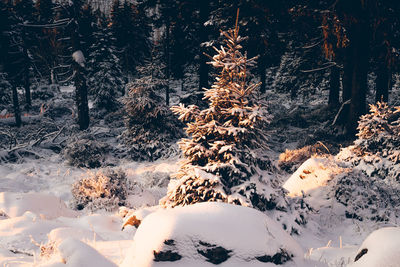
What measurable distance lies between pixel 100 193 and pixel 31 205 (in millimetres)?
1809

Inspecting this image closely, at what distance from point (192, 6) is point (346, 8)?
818cm

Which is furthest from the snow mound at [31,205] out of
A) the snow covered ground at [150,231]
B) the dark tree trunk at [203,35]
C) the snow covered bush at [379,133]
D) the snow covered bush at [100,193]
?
the dark tree trunk at [203,35]

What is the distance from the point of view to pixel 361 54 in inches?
412

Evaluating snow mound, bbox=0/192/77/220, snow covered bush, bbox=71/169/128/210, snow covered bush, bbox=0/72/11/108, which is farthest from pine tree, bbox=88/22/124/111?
snow mound, bbox=0/192/77/220

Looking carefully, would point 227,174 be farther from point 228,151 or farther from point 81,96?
point 81,96

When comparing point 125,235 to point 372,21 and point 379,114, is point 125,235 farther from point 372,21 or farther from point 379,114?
point 372,21

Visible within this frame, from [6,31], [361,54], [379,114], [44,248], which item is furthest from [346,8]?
A: [6,31]

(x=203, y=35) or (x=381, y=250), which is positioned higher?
(x=203, y=35)

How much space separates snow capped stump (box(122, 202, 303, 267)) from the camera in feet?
7.80

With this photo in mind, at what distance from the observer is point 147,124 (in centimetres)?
1302

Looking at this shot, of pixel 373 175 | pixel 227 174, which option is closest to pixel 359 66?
pixel 373 175

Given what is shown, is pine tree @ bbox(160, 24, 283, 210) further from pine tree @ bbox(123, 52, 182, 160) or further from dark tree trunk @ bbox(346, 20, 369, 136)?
pine tree @ bbox(123, 52, 182, 160)

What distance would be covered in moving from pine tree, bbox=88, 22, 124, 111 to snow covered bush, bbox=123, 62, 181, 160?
46.1ft

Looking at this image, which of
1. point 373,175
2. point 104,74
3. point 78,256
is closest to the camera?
point 78,256
